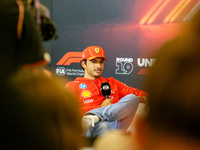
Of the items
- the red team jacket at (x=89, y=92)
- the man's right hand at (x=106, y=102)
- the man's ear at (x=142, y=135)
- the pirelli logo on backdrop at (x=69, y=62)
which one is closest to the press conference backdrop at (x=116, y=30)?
the pirelli logo on backdrop at (x=69, y=62)

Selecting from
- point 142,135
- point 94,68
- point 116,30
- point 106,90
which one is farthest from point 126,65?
point 142,135

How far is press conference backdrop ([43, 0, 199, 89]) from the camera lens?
9.71ft

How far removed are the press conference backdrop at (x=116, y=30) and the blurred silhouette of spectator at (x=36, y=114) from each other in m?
2.57

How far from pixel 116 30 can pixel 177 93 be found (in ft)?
8.94

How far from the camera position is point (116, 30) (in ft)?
9.91

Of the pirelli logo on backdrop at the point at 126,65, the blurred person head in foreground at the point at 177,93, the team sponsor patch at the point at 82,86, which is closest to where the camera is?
the blurred person head in foreground at the point at 177,93

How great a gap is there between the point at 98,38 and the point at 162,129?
2717mm

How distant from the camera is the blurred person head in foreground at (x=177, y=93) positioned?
380 millimetres

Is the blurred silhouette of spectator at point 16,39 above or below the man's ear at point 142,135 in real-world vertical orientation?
above

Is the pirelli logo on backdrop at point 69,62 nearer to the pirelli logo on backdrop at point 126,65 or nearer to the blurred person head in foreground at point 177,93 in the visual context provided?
the pirelli logo on backdrop at point 126,65

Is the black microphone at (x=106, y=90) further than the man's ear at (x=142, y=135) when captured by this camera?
Yes

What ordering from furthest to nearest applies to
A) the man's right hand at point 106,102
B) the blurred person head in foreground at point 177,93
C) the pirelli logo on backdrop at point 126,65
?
the pirelli logo on backdrop at point 126,65, the man's right hand at point 106,102, the blurred person head in foreground at point 177,93

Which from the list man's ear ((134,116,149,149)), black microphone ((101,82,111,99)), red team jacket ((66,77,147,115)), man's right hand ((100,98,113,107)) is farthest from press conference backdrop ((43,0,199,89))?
man's ear ((134,116,149,149))

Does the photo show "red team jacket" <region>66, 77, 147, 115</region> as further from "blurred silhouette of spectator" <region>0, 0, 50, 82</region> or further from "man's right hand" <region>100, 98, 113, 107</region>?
"blurred silhouette of spectator" <region>0, 0, 50, 82</region>
